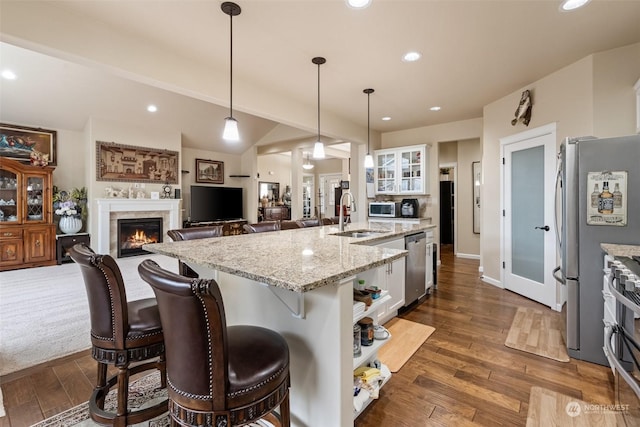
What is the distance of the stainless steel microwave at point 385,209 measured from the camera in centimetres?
554

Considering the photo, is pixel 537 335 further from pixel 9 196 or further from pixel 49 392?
pixel 9 196

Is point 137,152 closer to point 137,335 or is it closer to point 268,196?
point 268,196

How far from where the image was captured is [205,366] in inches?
38.8

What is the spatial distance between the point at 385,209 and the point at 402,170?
846mm

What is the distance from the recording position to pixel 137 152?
630 centimetres

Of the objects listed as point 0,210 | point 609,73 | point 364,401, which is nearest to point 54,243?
point 0,210

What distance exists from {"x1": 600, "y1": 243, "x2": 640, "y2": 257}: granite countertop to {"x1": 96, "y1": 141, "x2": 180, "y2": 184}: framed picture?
24.0 ft

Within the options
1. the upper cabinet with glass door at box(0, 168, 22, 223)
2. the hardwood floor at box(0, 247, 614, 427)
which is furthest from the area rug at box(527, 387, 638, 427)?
the upper cabinet with glass door at box(0, 168, 22, 223)

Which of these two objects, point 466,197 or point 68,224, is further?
point 466,197

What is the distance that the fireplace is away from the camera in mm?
6145

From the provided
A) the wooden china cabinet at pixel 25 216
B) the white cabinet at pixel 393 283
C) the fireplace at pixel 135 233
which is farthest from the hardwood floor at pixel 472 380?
the wooden china cabinet at pixel 25 216

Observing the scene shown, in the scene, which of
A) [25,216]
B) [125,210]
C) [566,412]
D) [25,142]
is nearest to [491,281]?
[566,412]

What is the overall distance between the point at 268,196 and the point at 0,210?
6332 millimetres

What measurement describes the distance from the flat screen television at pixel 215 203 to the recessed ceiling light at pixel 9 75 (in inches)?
142
